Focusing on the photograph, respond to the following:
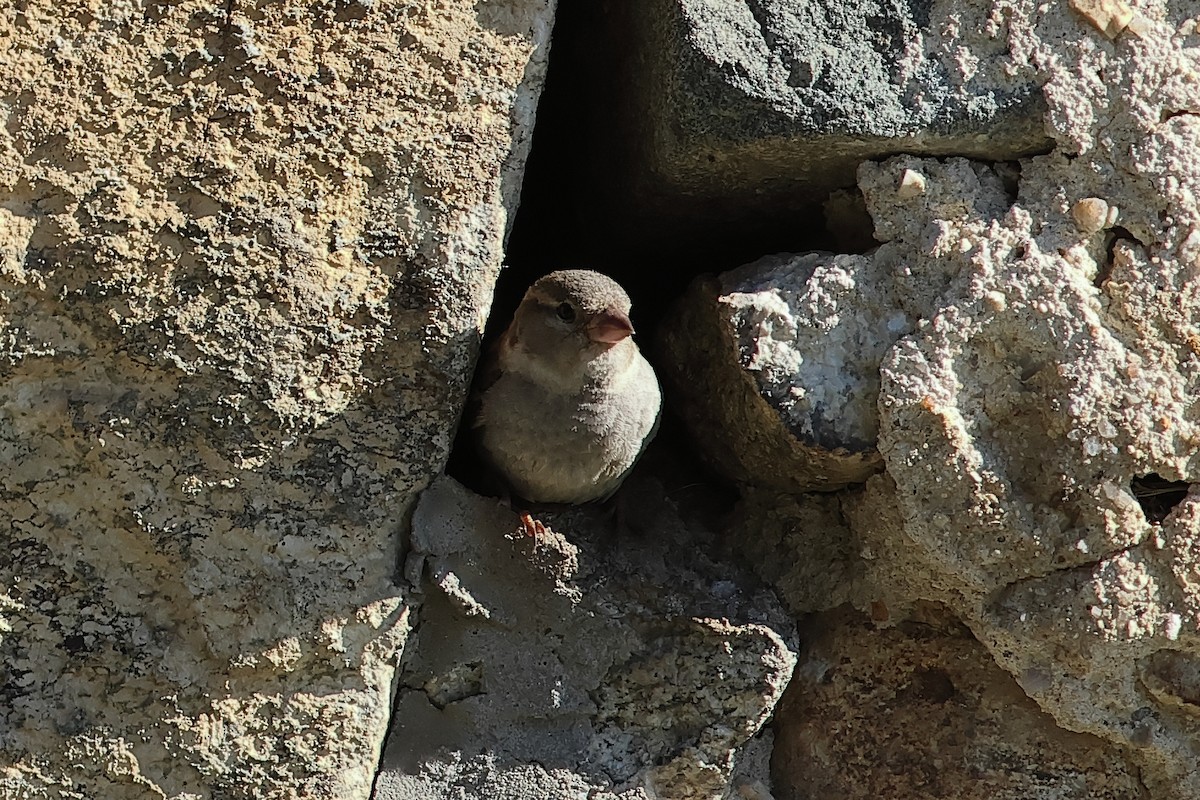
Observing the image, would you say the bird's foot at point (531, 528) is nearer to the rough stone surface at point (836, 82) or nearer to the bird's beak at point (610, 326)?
the bird's beak at point (610, 326)

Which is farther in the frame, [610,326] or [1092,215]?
[610,326]

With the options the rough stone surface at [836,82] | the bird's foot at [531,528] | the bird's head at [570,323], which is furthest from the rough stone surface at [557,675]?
the rough stone surface at [836,82]

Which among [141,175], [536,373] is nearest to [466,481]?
[536,373]

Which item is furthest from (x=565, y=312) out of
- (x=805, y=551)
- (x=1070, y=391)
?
(x=1070, y=391)

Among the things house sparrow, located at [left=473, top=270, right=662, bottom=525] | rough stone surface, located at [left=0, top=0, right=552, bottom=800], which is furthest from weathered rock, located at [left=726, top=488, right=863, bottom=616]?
rough stone surface, located at [left=0, top=0, right=552, bottom=800]

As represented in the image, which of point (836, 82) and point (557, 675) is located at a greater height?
point (836, 82)

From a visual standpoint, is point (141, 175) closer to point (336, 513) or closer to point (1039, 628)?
point (336, 513)

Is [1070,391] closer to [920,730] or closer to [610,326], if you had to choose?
[920,730]
